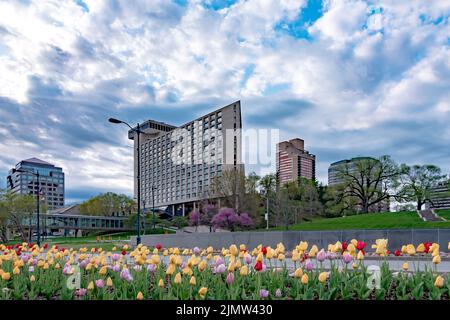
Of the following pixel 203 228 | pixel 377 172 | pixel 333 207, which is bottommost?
pixel 203 228

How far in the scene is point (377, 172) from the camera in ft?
173

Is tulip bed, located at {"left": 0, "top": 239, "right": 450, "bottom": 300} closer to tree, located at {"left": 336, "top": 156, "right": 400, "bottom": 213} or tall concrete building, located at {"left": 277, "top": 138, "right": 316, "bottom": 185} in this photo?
tree, located at {"left": 336, "top": 156, "right": 400, "bottom": 213}

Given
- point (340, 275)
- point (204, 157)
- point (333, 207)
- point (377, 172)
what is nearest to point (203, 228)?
point (333, 207)

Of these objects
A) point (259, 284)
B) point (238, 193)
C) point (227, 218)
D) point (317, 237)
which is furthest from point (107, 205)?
point (259, 284)

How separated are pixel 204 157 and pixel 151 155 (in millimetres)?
30765

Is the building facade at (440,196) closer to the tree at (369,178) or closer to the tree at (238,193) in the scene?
the tree at (369,178)

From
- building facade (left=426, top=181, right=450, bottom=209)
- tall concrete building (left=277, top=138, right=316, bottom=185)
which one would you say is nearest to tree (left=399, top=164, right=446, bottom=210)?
building facade (left=426, top=181, right=450, bottom=209)

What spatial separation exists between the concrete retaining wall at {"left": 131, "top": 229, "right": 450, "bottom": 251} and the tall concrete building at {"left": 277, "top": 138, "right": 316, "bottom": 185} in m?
47.3

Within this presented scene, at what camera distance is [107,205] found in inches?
3681

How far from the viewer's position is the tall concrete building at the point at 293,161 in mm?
73562

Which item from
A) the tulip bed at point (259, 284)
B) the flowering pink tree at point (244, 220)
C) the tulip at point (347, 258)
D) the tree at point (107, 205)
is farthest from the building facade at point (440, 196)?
the tree at point (107, 205)

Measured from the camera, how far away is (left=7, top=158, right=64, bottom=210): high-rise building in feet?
206
